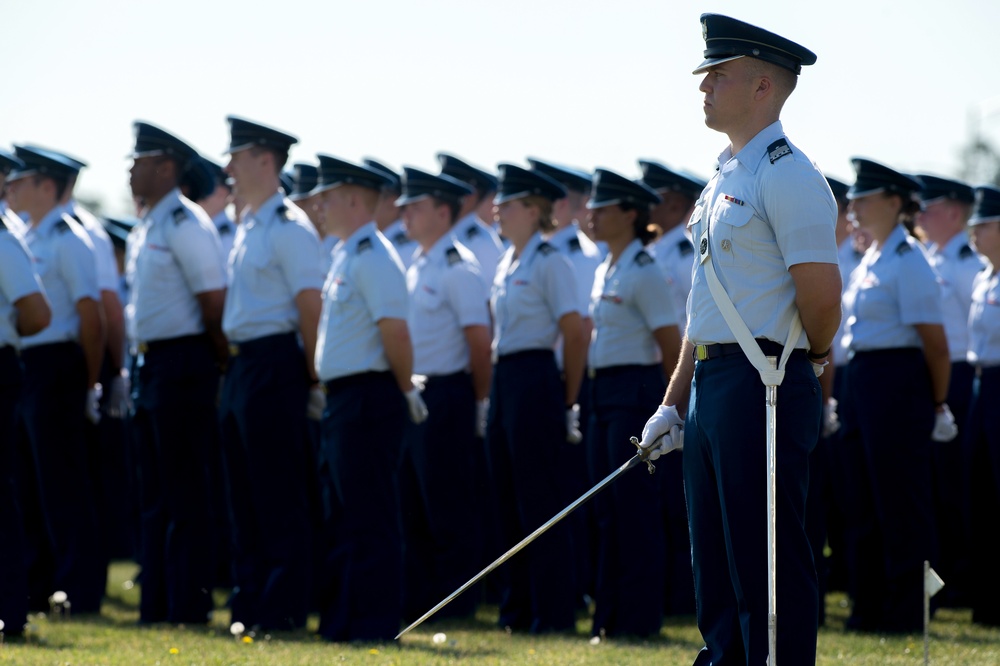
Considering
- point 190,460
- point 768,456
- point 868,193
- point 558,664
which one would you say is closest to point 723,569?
point 768,456

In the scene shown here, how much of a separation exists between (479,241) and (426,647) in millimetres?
4454

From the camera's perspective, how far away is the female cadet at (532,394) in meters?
8.49

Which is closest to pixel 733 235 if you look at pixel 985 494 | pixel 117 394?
pixel 985 494

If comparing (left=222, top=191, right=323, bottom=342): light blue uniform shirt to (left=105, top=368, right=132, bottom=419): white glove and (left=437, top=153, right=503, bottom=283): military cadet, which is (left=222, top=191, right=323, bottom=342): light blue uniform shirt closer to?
(left=105, top=368, right=132, bottom=419): white glove

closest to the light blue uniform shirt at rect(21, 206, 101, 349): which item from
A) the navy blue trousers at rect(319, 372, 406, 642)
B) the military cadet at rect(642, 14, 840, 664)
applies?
the navy blue trousers at rect(319, 372, 406, 642)

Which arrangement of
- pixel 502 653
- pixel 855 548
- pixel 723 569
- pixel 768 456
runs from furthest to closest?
pixel 855 548 < pixel 502 653 < pixel 723 569 < pixel 768 456

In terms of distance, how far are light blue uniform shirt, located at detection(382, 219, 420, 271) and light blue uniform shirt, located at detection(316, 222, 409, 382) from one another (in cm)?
337

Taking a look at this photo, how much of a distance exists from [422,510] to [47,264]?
2950 millimetres

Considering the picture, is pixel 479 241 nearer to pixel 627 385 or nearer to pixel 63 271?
pixel 63 271

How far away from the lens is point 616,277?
812 centimetres

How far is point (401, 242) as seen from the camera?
1176cm

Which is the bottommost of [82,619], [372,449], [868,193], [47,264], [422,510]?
[82,619]

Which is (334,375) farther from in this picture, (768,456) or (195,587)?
(768,456)

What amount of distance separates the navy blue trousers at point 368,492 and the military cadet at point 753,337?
3.21m
